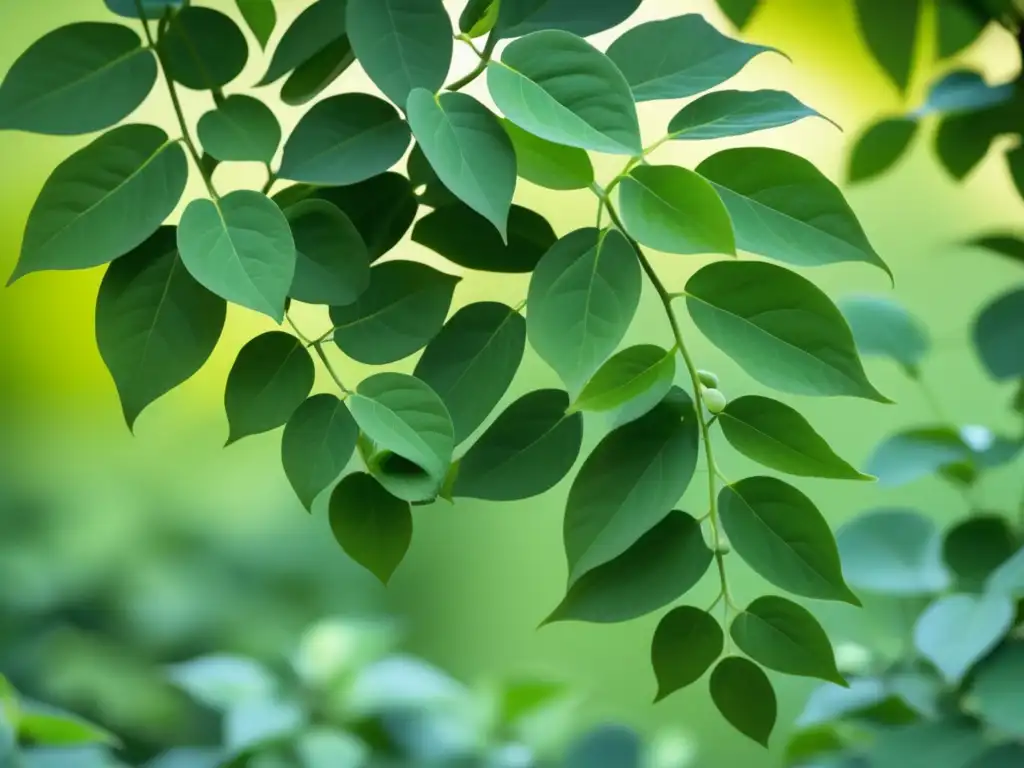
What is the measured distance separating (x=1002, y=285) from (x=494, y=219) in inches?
35.5

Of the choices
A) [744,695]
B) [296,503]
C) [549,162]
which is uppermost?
[296,503]

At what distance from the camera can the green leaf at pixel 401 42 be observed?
0.25 metres

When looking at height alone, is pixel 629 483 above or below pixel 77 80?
below

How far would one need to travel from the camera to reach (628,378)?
0.87 feet

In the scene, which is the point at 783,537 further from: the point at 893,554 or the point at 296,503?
the point at 296,503

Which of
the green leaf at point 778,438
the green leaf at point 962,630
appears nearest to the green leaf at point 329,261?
the green leaf at point 778,438

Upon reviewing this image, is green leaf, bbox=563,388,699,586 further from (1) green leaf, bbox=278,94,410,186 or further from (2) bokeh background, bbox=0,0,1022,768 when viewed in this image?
(2) bokeh background, bbox=0,0,1022,768

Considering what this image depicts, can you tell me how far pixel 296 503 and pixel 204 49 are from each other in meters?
0.75

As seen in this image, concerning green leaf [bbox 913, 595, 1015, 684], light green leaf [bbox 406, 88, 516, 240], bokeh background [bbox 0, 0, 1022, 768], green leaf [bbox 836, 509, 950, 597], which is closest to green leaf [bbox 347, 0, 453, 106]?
light green leaf [bbox 406, 88, 516, 240]

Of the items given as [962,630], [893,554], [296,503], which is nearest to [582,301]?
[962,630]

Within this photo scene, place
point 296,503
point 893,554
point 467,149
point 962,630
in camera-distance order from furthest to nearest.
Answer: point 296,503, point 893,554, point 962,630, point 467,149

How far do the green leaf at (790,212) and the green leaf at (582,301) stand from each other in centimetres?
3

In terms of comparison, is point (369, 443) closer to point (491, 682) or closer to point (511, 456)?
point (511, 456)

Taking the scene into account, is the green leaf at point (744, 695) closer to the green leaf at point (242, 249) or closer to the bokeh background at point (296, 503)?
the green leaf at point (242, 249)
